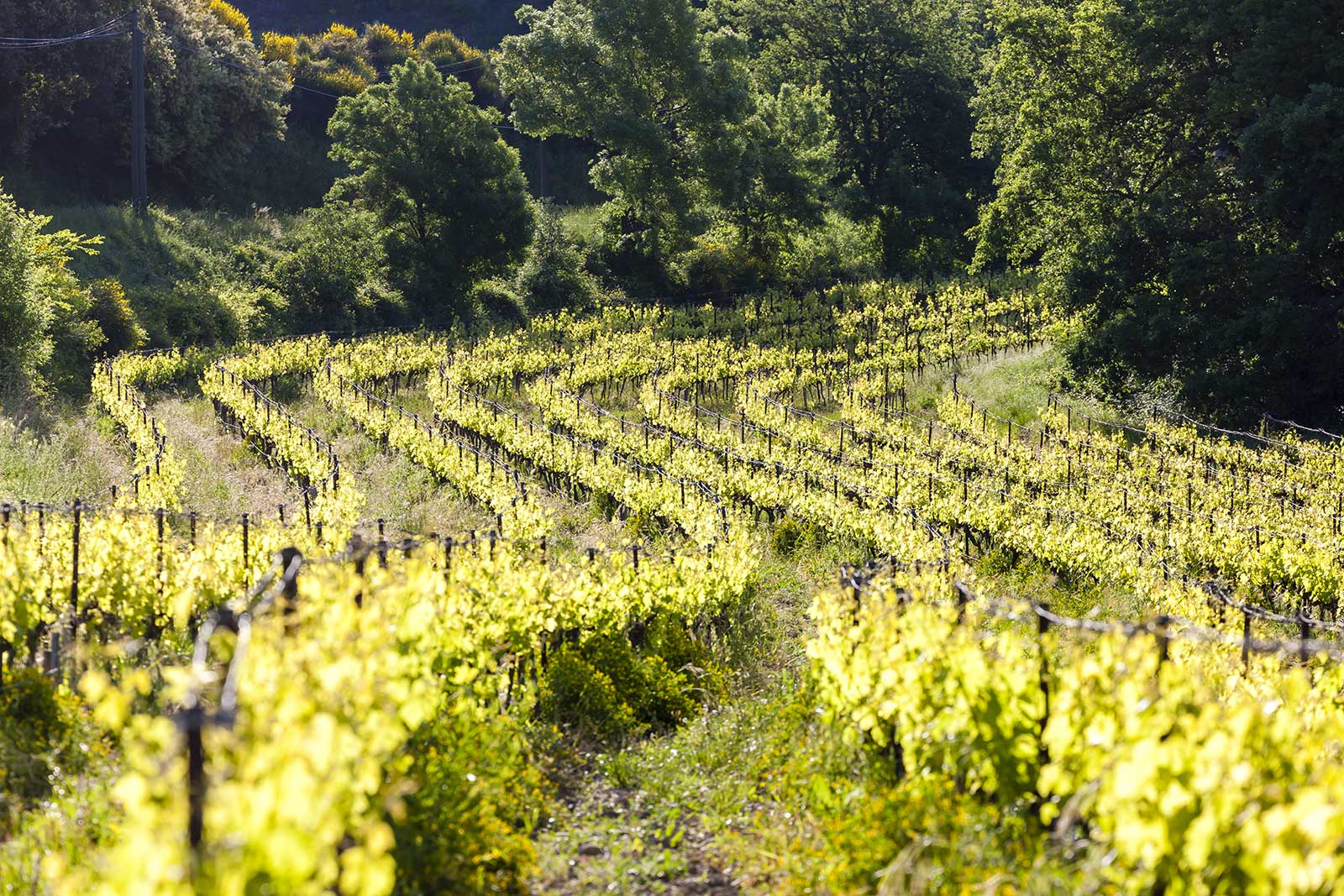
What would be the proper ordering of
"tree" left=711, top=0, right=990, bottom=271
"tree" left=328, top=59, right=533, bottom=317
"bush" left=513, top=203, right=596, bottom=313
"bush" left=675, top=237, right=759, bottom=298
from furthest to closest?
1. "tree" left=711, top=0, right=990, bottom=271
2. "bush" left=675, top=237, right=759, bottom=298
3. "bush" left=513, top=203, right=596, bottom=313
4. "tree" left=328, top=59, right=533, bottom=317

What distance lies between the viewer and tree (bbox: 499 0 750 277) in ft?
119

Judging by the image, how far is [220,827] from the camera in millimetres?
2803

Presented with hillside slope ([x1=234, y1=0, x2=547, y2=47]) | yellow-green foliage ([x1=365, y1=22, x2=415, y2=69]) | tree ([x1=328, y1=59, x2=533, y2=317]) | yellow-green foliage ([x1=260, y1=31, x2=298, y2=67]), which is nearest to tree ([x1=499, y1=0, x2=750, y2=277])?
tree ([x1=328, y1=59, x2=533, y2=317])

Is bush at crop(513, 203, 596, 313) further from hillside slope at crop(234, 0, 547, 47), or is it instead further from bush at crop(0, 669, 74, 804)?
bush at crop(0, 669, 74, 804)

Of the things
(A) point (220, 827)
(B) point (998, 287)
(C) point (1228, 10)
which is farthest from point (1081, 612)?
(B) point (998, 287)

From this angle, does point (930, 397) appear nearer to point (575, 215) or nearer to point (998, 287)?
point (998, 287)

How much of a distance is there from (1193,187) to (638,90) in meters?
19.3

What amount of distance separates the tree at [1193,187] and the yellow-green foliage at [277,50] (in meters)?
32.4

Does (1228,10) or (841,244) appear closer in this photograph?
(1228,10)

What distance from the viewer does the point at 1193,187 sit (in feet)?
76.0

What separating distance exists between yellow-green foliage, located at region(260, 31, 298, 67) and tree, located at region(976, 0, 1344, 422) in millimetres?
32421

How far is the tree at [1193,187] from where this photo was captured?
21234 mm

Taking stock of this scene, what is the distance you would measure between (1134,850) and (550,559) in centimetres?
830

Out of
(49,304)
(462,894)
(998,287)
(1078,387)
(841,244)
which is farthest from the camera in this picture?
(841,244)
